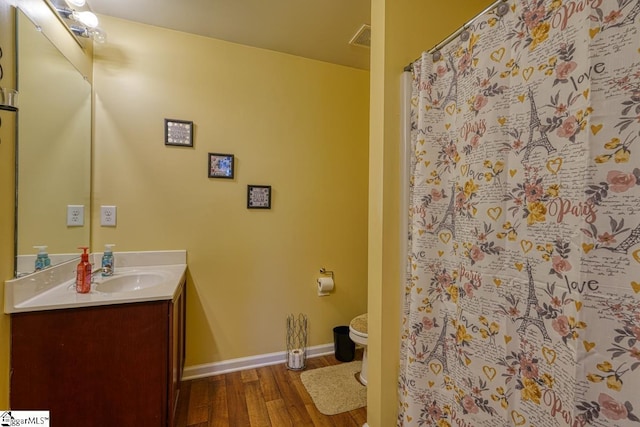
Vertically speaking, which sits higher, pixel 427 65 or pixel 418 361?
pixel 427 65

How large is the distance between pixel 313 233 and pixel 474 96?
1.59 metres

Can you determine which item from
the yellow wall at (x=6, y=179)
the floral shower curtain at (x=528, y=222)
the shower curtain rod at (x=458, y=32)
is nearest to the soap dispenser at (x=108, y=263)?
the yellow wall at (x=6, y=179)

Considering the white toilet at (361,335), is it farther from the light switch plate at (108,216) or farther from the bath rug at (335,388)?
the light switch plate at (108,216)

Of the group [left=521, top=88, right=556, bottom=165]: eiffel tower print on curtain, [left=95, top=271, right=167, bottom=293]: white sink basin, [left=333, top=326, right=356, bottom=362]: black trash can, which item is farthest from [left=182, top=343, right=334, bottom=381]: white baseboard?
[left=521, top=88, right=556, bottom=165]: eiffel tower print on curtain

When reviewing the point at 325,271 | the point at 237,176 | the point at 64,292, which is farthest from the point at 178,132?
the point at 325,271

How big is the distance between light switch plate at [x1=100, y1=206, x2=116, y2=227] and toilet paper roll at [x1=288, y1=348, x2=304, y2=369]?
1614 millimetres

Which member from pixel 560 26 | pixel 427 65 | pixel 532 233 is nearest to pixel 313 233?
pixel 427 65

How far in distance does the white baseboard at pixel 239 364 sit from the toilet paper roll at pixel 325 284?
1.65 ft

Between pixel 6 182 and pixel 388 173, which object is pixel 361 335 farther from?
pixel 6 182

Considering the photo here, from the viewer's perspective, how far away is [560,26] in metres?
0.74

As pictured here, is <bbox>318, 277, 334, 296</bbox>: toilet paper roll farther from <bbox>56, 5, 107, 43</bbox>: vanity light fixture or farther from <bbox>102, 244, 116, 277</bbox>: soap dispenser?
<bbox>56, 5, 107, 43</bbox>: vanity light fixture

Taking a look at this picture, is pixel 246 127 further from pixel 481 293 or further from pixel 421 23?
pixel 481 293

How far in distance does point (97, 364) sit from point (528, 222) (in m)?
1.79

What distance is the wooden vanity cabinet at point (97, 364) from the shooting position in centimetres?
111
